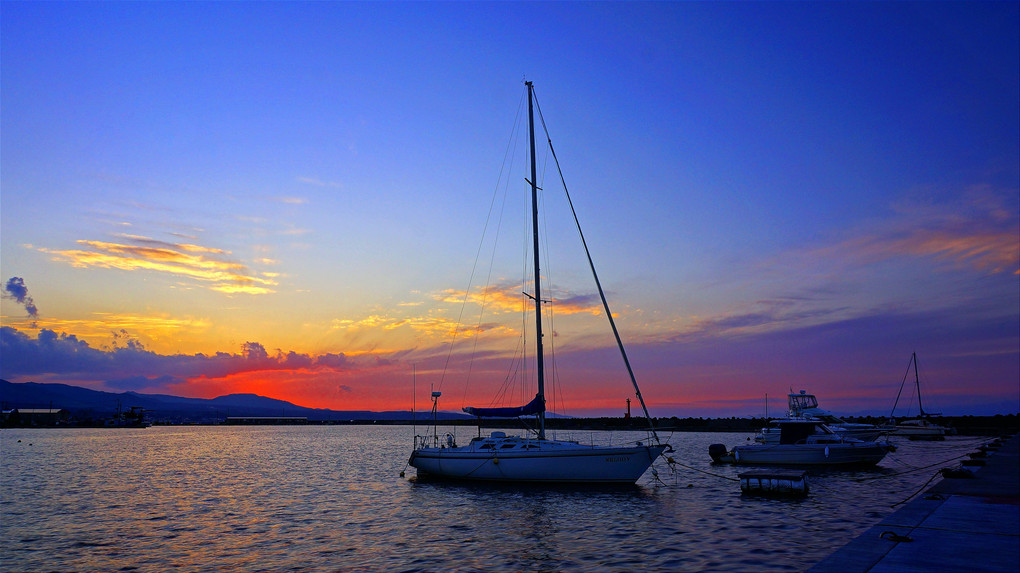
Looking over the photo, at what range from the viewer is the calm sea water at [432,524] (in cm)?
1959

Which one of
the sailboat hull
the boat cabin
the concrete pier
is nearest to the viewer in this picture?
the concrete pier

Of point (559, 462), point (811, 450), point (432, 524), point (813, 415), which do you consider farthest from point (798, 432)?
point (432, 524)

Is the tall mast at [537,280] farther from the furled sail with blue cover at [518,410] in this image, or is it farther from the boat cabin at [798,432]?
the boat cabin at [798,432]

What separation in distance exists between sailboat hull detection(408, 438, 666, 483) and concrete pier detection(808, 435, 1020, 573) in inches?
581

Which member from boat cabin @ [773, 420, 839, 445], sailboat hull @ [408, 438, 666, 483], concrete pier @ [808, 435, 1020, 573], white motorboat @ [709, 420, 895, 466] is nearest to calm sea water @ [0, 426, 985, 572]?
sailboat hull @ [408, 438, 666, 483]

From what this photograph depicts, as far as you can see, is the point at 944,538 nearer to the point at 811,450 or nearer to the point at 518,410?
the point at 518,410

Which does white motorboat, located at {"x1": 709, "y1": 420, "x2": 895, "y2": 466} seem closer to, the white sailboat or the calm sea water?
the calm sea water

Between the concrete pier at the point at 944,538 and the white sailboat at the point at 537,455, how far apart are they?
1442 cm

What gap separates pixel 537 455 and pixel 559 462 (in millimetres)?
1263

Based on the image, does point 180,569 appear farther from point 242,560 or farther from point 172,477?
point 172,477

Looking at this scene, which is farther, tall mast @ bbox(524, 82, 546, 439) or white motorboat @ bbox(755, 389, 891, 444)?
white motorboat @ bbox(755, 389, 891, 444)

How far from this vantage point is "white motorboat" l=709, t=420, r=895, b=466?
42.4 meters

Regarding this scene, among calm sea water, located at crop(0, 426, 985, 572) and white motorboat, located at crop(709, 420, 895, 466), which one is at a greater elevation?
white motorboat, located at crop(709, 420, 895, 466)

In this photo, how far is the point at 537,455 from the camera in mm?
33750
